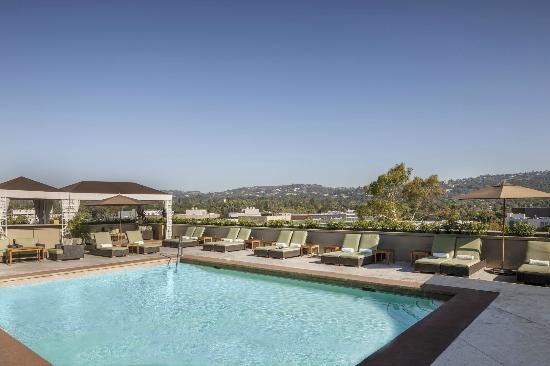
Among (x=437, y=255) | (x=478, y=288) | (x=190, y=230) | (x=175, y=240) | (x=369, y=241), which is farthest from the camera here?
(x=190, y=230)

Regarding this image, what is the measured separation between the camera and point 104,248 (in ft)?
49.0

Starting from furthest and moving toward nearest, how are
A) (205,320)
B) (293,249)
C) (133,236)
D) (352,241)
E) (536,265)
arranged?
(133,236)
(293,249)
(352,241)
(536,265)
(205,320)

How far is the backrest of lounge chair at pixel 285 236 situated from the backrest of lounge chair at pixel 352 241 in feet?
8.37

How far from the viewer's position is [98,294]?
10148 mm

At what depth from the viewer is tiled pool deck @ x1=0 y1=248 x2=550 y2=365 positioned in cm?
507

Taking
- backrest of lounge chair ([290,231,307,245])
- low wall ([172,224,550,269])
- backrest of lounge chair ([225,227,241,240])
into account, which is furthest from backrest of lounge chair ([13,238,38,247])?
backrest of lounge chair ([290,231,307,245])

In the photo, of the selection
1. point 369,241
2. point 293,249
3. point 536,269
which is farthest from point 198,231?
point 536,269

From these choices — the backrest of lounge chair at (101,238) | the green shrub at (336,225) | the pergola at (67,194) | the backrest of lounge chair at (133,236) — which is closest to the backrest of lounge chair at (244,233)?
the green shrub at (336,225)

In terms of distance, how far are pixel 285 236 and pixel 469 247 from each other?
6.63 meters

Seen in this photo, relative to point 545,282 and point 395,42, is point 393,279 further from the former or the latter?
point 395,42

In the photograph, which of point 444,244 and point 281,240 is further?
point 281,240

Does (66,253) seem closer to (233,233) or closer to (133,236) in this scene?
(133,236)

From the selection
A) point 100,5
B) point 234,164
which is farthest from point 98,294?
point 234,164

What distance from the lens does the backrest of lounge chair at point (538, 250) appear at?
966cm
